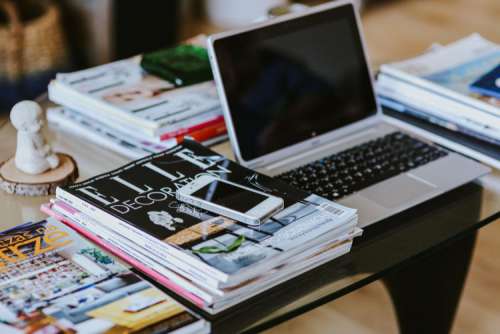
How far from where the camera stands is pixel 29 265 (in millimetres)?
913

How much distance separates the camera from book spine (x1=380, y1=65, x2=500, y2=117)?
1263 millimetres

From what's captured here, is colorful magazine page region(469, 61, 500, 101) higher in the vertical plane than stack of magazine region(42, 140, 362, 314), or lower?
Answer: higher

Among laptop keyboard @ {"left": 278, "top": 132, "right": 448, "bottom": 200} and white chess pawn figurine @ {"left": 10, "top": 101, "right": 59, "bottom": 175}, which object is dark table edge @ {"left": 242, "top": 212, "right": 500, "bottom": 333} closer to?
laptop keyboard @ {"left": 278, "top": 132, "right": 448, "bottom": 200}

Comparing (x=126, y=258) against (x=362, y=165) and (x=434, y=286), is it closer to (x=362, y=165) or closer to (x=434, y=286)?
(x=362, y=165)

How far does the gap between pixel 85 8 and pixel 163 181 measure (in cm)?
181

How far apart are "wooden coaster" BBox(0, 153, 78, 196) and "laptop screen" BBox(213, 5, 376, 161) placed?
25 cm

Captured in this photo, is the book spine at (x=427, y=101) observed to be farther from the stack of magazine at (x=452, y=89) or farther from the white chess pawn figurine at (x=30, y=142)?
the white chess pawn figurine at (x=30, y=142)

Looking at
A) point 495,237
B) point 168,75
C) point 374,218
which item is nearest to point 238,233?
point 374,218

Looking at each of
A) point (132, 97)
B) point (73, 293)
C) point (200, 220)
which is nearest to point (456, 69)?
point (132, 97)

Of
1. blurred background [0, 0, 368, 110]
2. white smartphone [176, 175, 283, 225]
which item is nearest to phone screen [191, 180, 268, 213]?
white smartphone [176, 175, 283, 225]

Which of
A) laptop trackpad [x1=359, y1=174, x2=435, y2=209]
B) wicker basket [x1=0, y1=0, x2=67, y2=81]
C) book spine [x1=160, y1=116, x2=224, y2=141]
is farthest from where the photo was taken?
wicker basket [x1=0, y1=0, x2=67, y2=81]

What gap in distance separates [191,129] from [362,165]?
27 centimetres

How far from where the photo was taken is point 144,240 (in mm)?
905

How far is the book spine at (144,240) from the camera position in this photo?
844 mm
